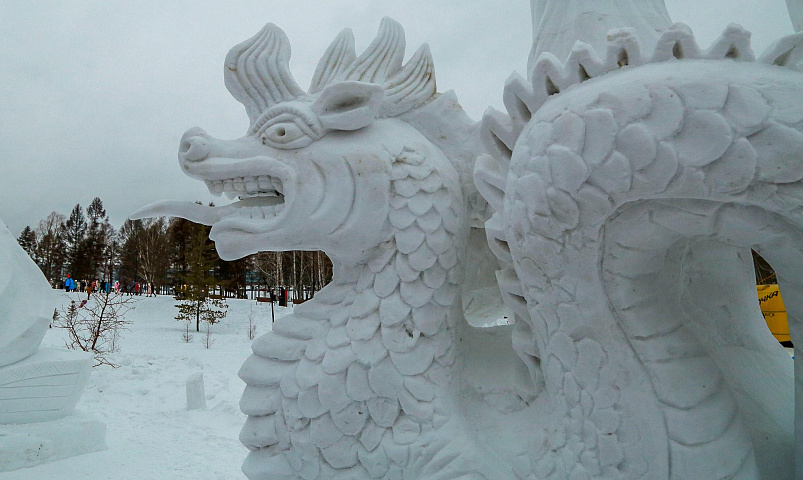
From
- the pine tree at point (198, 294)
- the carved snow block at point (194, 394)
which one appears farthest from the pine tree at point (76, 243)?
the carved snow block at point (194, 394)

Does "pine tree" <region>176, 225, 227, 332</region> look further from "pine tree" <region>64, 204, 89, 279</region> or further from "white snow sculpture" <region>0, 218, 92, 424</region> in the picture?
"pine tree" <region>64, 204, 89, 279</region>

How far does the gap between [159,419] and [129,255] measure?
22342mm

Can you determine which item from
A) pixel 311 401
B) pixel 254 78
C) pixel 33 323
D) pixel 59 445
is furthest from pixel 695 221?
pixel 33 323

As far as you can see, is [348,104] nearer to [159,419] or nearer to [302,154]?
[302,154]

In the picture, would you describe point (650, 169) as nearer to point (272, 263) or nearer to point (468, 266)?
point (468, 266)

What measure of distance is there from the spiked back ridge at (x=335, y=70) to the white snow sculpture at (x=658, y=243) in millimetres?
481

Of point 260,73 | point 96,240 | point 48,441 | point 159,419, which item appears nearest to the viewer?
point 260,73

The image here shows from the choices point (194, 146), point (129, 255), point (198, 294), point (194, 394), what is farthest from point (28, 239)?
point (194, 146)

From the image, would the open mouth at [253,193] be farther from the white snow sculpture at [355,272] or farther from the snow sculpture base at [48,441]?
the snow sculpture base at [48,441]

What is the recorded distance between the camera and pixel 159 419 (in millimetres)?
4664

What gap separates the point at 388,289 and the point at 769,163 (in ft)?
3.07

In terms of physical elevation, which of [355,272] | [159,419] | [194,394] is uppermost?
[355,272]

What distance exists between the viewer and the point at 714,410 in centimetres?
96

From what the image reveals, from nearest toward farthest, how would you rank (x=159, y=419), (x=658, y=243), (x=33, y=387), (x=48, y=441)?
(x=658, y=243)
(x=48, y=441)
(x=33, y=387)
(x=159, y=419)
